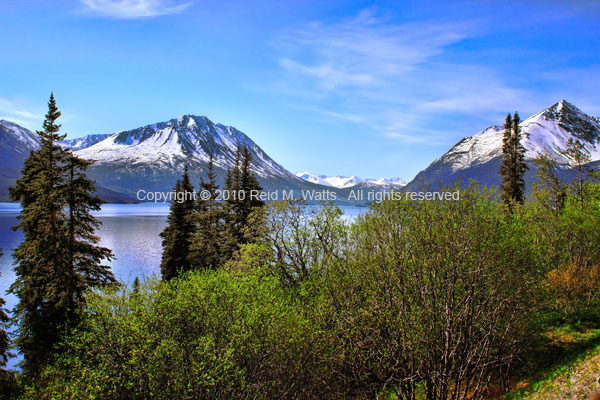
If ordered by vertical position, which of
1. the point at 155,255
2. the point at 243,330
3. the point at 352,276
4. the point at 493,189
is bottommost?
the point at 155,255

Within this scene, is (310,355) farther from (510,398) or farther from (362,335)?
(510,398)

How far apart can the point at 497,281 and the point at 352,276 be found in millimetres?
6798

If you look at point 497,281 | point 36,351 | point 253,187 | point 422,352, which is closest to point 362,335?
point 422,352

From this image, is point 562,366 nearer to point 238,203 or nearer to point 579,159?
point 579,159

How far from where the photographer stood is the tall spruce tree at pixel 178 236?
41.5 metres

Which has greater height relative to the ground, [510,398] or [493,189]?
[493,189]

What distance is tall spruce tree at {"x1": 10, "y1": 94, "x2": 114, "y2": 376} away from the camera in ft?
70.9

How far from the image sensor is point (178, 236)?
42656mm

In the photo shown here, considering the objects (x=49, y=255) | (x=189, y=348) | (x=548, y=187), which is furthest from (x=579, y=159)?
(x=49, y=255)

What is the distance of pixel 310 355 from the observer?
61.6 feet

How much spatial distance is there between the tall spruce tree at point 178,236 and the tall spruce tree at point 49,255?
17.2m

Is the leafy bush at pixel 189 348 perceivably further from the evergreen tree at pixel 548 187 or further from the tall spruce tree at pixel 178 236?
the evergreen tree at pixel 548 187

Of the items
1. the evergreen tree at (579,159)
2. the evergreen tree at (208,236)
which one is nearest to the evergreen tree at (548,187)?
the evergreen tree at (579,159)

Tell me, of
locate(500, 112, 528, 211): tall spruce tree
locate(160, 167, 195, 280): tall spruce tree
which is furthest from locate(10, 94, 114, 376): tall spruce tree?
locate(500, 112, 528, 211): tall spruce tree
